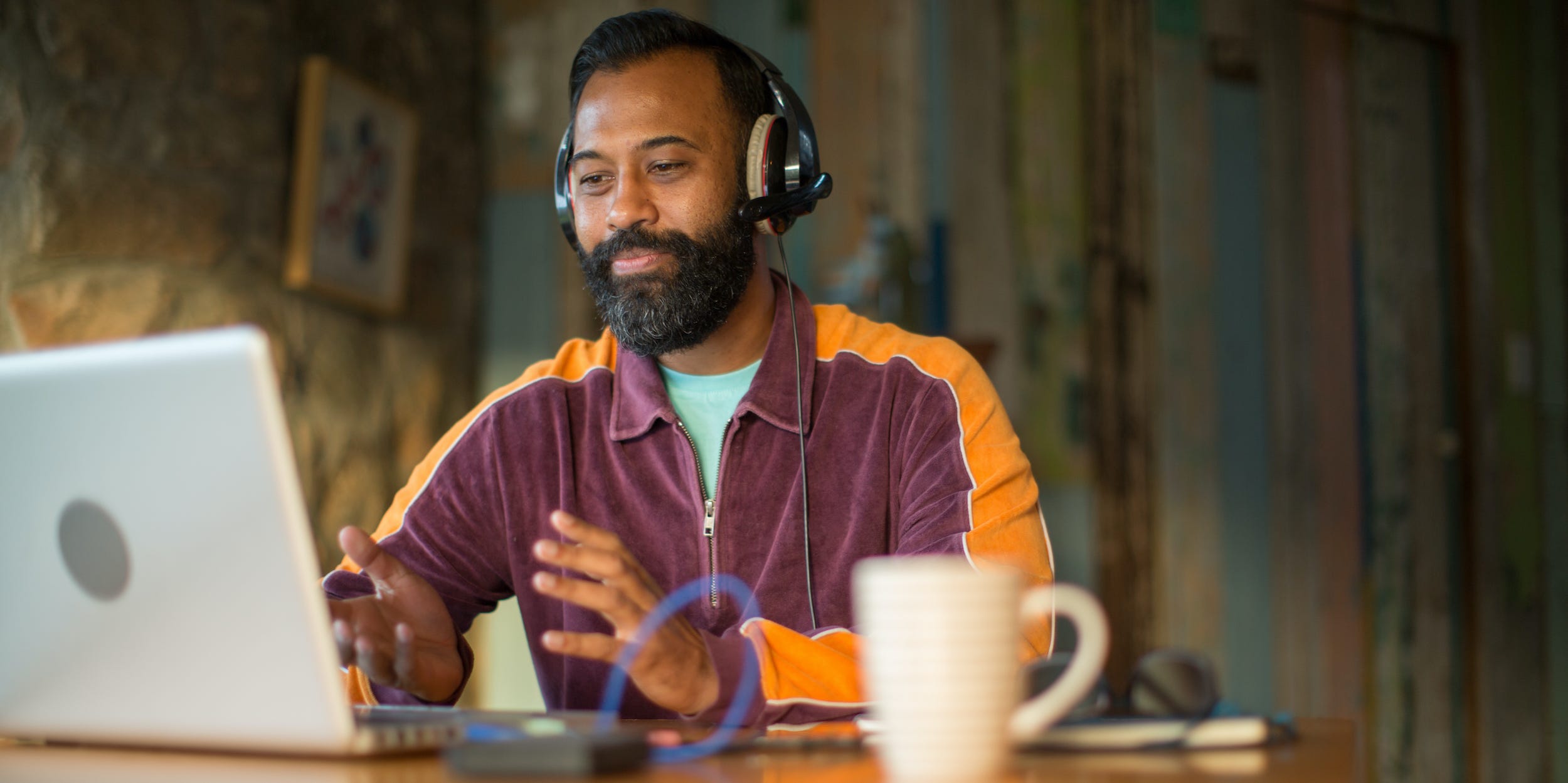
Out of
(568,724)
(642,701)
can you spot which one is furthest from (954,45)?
(568,724)

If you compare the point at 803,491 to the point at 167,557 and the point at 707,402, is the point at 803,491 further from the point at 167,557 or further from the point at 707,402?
the point at 167,557

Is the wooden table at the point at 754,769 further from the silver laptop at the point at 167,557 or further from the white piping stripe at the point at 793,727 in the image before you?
the white piping stripe at the point at 793,727

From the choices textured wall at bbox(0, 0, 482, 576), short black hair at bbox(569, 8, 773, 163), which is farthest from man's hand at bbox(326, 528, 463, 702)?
textured wall at bbox(0, 0, 482, 576)

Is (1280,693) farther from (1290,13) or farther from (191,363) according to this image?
(191,363)

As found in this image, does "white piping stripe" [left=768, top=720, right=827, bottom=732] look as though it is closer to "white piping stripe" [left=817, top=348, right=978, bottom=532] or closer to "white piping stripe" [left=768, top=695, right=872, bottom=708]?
"white piping stripe" [left=768, top=695, right=872, bottom=708]

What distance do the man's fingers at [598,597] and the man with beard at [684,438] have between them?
34 cm

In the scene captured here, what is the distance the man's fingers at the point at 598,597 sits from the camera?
2.71 ft

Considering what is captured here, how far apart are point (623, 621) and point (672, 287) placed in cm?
73

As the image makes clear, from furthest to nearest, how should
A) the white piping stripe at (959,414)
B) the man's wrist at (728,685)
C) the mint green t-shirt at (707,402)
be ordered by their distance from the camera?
the mint green t-shirt at (707,402)
the white piping stripe at (959,414)
the man's wrist at (728,685)

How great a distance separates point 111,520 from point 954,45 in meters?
2.66

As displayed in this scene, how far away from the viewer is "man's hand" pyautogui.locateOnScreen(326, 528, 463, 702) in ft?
3.49

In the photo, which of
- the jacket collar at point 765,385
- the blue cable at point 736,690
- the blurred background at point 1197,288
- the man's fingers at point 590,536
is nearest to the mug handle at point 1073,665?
the blue cable at point 736,690

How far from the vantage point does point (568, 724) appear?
2.83 feet

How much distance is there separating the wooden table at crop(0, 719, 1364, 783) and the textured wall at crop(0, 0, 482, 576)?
1466 millimetres
